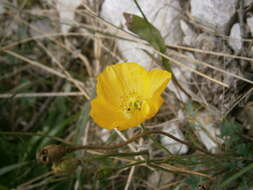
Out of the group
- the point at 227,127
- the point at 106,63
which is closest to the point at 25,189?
the point at 106,63

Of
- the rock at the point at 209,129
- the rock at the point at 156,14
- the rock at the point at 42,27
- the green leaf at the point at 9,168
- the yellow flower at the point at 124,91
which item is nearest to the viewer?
the yellow flower at the point at 124,91

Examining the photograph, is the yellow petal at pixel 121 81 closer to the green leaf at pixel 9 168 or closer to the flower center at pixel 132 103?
the flower center at pixel 132 103

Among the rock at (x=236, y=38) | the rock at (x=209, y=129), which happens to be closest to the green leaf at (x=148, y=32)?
the rock at (x=236, y=38)

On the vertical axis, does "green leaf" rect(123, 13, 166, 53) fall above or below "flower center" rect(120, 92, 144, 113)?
above

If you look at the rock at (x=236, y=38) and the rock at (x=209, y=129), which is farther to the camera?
the rock at (x=209, y=129)

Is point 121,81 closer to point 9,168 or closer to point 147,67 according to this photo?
point 147,67

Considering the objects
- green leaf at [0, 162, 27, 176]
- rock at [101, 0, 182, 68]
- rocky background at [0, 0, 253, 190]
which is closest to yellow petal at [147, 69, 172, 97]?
rocky background at [0, 0, 253, 190]

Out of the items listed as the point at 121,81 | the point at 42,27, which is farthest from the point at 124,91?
the point at 42,27

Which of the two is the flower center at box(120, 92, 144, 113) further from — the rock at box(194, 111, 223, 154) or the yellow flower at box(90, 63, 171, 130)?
the rock at box(194, 111, 223, 154)
